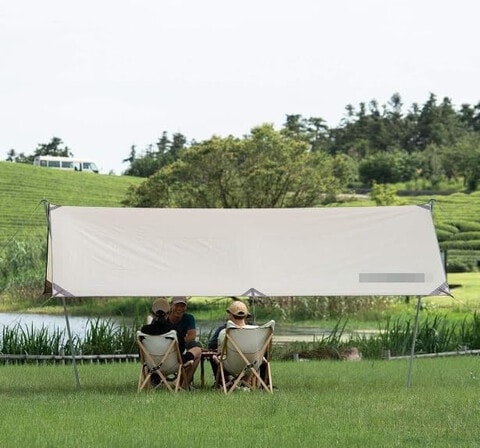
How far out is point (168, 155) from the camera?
293 ft

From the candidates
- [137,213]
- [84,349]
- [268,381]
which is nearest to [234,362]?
[268,381]

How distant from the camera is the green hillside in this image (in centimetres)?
6550

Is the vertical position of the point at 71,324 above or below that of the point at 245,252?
below

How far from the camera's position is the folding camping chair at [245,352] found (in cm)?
1216

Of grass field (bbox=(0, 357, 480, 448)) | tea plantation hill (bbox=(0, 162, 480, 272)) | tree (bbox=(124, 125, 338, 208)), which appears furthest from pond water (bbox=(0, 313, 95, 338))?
tea plantation hill (bbox=(0, 162, 480, 272))

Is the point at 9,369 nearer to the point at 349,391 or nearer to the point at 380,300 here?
the point at 349,391

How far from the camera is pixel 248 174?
3847cm

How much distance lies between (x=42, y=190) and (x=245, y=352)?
205 ft

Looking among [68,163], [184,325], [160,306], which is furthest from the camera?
[68,163]

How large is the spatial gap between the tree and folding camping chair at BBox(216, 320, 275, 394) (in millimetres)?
25787

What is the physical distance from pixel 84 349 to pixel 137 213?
5.39 m

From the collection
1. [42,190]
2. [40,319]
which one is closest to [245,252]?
[40,319]

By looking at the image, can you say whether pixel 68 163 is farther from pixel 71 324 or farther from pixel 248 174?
pixel 71 324

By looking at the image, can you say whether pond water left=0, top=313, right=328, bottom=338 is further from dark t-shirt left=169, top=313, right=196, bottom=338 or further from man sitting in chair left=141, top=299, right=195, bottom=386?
man sitting in chair left=141, top=299, right=195, bottom=386
